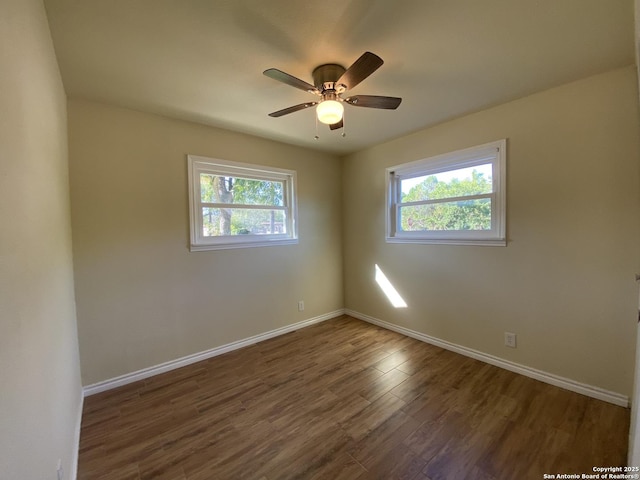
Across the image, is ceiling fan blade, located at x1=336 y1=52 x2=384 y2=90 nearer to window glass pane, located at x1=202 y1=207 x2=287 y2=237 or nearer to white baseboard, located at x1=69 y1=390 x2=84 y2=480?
window glass pane, located at x1=202 y1=207 x2=287 y2=237

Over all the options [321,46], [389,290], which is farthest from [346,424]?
[321,46]

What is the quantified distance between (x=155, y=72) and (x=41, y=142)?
36.0 inches

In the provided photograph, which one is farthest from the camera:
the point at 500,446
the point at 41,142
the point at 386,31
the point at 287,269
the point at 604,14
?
the point at 287,269

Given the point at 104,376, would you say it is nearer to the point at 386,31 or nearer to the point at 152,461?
the point at 152,461

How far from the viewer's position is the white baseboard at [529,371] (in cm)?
199

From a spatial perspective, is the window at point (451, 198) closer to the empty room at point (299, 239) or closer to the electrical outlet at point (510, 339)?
the empty room at point (299, 239)

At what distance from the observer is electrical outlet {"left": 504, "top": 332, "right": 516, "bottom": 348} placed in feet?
8.03

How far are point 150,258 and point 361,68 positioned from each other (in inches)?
93.1

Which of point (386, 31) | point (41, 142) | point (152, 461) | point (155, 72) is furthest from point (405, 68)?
point (152, 461)

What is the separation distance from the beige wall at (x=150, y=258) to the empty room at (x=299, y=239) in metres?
0.02

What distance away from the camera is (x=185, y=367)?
105 inches

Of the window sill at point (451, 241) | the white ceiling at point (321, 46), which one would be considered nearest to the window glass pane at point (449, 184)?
the window sill at point (451, 241)

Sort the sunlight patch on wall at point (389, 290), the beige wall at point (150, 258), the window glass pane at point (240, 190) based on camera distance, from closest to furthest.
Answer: the beige wall at point (150, 258) < the window glass pane at point (240, 190) < the sunlight patch on wall at point (389, 290)

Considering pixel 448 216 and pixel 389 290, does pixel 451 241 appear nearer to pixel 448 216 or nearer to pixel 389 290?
pixel 448 216
